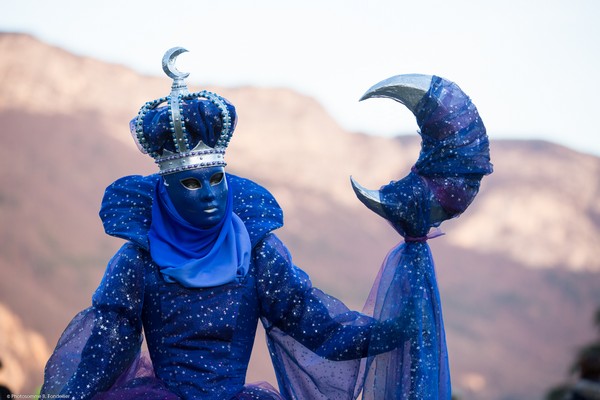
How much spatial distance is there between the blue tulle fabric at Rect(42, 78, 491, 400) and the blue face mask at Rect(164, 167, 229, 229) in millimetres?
155

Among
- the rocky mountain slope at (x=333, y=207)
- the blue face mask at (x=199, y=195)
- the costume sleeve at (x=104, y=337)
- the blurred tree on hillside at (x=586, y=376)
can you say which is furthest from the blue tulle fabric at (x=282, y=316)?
the rocky mountain slope at (x=333, y=207)

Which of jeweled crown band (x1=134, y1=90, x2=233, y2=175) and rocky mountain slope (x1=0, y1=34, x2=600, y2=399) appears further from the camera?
rocky mountain slope (x1=0, y1=34, x2=600, y2=399)

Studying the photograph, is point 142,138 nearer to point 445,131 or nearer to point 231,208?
point 231,208

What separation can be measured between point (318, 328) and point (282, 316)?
0.12 m

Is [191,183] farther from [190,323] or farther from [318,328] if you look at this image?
[318,328]

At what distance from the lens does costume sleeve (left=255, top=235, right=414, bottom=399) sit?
275 centimetres

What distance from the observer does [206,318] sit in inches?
105

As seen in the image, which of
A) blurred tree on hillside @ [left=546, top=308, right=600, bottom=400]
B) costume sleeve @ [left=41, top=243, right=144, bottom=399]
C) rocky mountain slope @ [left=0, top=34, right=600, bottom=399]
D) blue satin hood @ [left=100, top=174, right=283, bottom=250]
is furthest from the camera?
rocky mountain slope @ [left=0, top=34, right=600, bottom=399]

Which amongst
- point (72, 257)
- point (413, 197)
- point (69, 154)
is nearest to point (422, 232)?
point (413, 197)

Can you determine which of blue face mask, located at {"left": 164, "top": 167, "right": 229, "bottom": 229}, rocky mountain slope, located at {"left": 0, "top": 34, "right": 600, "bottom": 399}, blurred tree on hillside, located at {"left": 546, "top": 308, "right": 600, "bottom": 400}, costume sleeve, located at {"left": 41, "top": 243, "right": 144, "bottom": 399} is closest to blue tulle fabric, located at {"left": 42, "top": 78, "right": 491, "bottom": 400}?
costume sleeve, located at {"left": 41, "top": 243, "right": 144, "bottom": 399}

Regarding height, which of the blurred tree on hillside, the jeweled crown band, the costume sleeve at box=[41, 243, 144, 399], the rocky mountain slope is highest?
the rocky mountain slope

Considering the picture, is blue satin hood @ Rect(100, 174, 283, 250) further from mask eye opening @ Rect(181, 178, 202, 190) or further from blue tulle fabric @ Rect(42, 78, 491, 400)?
mask eye opening @ Rect(181, 178, 202, 190)

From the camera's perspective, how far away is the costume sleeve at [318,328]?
108 inches

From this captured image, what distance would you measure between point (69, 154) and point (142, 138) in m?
12.1
